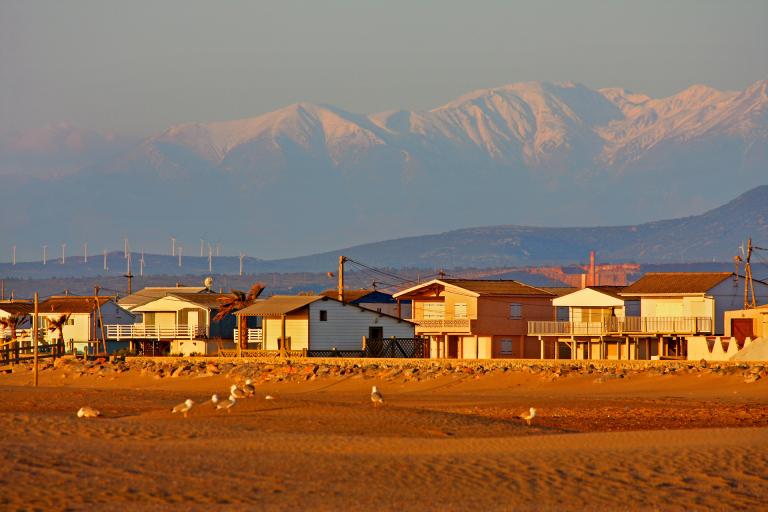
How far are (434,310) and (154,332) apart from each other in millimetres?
20001

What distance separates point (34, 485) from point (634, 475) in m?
10.1

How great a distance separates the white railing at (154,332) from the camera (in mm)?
94875

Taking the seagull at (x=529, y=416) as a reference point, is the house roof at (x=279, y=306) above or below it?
above

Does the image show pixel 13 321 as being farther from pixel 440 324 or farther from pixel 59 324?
pixel 440 324

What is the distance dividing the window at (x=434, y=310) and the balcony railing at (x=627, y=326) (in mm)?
8144

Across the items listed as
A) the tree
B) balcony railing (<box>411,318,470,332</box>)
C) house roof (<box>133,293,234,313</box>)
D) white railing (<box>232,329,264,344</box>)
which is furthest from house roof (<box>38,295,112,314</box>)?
balcony railing (<box>411,318,470,332</box>)

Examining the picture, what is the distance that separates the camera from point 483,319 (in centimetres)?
8462

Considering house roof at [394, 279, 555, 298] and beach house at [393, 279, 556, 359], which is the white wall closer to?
beach house at [393, 279, 556, 359]

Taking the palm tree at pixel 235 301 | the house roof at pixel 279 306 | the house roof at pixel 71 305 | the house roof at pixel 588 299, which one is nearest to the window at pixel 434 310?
the house roof at pixel 588 299

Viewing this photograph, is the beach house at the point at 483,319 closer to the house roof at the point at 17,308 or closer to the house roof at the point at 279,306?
the house roof at the point at 279,306

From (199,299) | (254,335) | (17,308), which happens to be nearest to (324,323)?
(254,335)

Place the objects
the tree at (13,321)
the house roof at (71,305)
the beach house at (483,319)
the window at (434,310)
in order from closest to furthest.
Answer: the beach house at (483,319), the window at (434,310), the house roof at (71,305), the tree at (13,321)

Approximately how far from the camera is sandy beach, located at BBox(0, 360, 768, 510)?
22.2m

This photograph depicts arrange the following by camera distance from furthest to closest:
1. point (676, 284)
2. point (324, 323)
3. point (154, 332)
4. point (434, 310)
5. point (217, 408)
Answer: point (154, 332) → point (434, 310) → point (324, 323) → point (676, 284) → point (217, 408)
